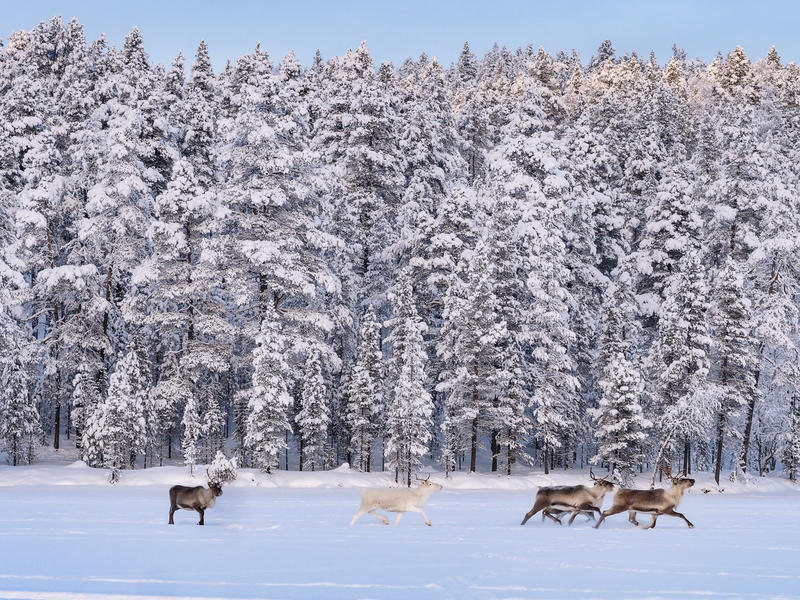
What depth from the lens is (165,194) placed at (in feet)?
107

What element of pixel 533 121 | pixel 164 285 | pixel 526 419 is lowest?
pixel 526 419

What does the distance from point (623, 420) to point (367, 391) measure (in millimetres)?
13859

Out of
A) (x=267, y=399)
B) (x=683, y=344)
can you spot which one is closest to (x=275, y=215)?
(x=267, y=399)

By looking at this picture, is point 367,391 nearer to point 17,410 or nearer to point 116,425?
point 116,425

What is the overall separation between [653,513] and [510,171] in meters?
35.2

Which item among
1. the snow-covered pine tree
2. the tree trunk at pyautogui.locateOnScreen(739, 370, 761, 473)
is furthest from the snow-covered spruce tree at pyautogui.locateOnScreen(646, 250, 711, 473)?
the snow-covered pine tree

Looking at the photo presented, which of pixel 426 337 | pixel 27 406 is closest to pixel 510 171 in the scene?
pixel 426 337

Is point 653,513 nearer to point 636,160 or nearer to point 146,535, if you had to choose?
point 146,535

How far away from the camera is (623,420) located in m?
36.5

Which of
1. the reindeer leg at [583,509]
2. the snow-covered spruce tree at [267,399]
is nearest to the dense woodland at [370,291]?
the snow-covered spruce tree at [267,399]

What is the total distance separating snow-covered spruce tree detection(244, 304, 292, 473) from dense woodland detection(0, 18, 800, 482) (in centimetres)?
11

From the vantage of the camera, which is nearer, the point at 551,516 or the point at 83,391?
the point at 551,516

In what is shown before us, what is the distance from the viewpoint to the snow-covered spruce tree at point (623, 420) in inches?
1433

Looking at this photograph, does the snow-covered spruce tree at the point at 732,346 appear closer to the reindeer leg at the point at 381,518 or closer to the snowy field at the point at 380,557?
the snowy field at the point at 380,557
